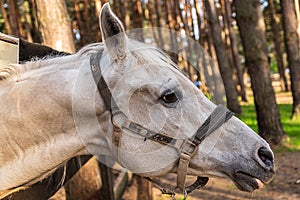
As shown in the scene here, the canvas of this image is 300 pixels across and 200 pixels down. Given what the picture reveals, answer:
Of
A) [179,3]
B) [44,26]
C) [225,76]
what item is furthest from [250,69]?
[179,3]

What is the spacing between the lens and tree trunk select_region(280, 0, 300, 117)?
1023 cm

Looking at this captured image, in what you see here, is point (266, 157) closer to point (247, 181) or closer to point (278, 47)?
point (247, 181)

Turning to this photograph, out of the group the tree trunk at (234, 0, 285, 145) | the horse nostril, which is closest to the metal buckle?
the horse nostril

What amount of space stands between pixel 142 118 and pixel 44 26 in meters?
2.76

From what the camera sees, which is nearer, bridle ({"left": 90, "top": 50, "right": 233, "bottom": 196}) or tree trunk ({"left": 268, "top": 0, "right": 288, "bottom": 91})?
bridle ({"left": 90, "top": 50, "right": 233, "bottom": 196})

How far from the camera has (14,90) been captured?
7.34 feet

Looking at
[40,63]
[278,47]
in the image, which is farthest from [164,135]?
[278,47]

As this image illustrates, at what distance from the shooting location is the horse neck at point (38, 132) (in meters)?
2.18

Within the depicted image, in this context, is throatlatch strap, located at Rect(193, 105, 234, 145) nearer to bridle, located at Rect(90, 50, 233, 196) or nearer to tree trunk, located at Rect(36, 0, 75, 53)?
bridle, located at Rect(90, 50, 233, 196)

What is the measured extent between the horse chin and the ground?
2720mm

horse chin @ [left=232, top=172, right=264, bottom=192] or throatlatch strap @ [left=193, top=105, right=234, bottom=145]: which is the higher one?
throatlatch strap @ [left=193, top=105, right=234, bottom=145]

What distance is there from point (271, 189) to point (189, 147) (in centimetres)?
388

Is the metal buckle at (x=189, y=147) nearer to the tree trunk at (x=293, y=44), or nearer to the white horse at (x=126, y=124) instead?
the white horse at (x=126, y=124)

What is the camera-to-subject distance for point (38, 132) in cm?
218
